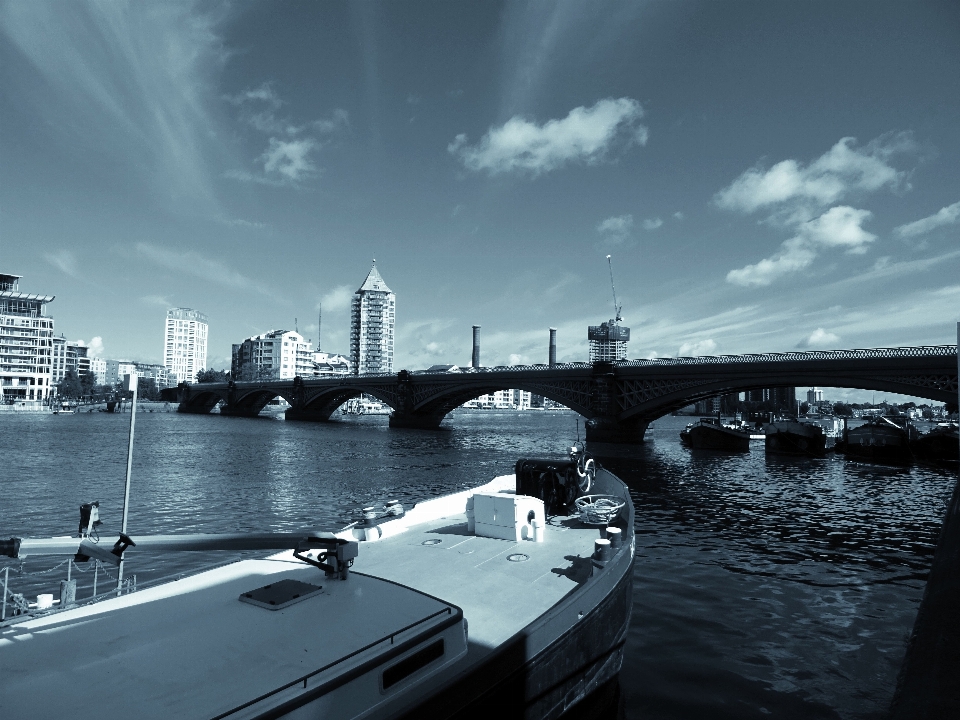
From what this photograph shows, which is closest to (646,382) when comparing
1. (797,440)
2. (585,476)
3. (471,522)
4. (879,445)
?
(797,440)

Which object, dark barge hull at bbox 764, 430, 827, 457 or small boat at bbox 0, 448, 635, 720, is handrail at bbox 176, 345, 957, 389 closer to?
dark barge hull at bbox 764, 430, 827, 457

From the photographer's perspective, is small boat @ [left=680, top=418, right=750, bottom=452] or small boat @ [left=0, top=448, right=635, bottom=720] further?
small boat @ [left=680, top=418, right=750, bottom=452]

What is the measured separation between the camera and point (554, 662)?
36.3 feet

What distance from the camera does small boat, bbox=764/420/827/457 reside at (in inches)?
3014

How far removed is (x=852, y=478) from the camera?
5428 centimetres

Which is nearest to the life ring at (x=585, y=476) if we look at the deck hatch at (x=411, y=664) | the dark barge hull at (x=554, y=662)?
the dark barge hull at (x=554, y=662)

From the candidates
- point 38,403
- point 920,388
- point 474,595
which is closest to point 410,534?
point 474,595

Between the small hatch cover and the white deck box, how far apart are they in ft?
23.5

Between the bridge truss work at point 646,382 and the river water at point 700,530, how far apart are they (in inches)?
393

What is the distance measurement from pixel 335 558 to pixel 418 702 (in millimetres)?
3689

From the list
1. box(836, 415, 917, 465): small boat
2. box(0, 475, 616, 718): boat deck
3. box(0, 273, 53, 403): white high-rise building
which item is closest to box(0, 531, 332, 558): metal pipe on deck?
box(0, 475, 616, 718): boat deck

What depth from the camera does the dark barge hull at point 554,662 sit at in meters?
8.94

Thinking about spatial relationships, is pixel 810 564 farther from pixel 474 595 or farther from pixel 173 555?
pixel 173 555

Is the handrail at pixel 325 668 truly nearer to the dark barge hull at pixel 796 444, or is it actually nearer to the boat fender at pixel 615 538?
the boat fender at pixel 615 538
